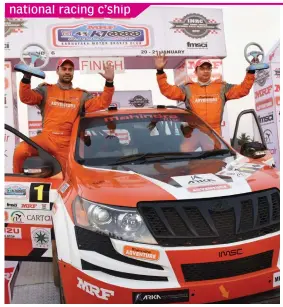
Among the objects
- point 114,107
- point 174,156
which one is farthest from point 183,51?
point 174,156

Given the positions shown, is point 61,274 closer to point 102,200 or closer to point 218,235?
point 102,200

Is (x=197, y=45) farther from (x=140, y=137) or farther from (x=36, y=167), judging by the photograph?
(x=36, y=167)

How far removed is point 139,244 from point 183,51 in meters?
9.19

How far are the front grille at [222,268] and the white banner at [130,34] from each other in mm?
8820

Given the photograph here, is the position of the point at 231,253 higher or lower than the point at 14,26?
lower

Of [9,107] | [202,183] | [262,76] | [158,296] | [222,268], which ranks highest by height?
[262,76]

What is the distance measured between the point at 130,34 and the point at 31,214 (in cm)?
805

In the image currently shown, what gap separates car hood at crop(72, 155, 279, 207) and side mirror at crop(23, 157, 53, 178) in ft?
0.78

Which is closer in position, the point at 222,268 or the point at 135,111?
the point at 222,268

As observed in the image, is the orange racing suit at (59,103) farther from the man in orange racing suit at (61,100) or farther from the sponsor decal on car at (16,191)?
the sponsor decal on car at (16,191)

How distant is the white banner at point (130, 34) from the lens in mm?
10141

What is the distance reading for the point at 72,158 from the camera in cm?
342

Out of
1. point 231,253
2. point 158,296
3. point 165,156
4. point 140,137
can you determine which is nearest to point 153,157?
point 165,156

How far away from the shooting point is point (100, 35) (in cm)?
1044
